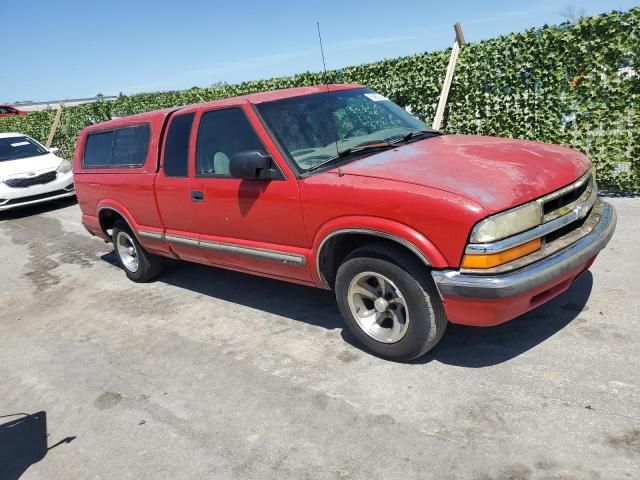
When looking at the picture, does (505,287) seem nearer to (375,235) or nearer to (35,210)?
(375,235)

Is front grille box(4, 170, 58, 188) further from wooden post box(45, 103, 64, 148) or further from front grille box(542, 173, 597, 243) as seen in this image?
front grille box(542, 173, 597, 243)

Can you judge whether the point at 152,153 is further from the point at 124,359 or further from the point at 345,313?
the point at 345,313

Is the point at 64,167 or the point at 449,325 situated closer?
the point at 449,325

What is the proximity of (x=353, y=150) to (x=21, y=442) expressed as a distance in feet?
9.65

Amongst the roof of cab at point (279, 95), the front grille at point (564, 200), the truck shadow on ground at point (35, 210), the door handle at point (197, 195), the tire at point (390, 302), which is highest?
the roof of cab at point (279, 95)

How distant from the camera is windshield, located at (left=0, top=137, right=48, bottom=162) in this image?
1134 centimetres

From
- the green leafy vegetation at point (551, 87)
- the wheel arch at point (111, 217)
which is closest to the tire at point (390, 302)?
the wheel arch at point (111, 217)

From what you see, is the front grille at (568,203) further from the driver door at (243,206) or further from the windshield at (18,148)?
the windshield at (18,148)

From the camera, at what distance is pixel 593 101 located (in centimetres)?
671

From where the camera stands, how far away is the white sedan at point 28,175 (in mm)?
10531

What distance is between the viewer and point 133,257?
6.07 meters

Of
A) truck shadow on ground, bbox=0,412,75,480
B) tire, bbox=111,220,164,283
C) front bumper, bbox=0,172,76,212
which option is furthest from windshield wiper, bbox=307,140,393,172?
front bumper, bbox=0,172,76,212

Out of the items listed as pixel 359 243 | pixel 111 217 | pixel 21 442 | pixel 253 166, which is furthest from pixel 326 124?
pixel 111 217

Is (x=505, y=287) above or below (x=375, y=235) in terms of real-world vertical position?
below
